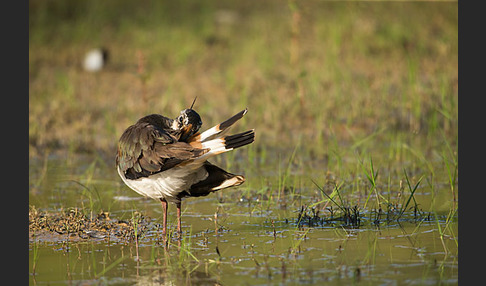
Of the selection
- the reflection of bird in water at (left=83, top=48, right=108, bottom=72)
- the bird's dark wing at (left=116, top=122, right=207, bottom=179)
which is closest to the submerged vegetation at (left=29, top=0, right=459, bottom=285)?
the reflection of bird in water at (left=83, top=48, right=108, bottom=72)

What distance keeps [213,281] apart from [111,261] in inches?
35.9

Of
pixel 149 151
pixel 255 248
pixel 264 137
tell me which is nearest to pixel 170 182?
pixel 149 151

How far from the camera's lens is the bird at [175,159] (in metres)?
5.45

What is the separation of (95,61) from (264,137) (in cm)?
438

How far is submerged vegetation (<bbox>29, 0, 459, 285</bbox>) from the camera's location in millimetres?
5152

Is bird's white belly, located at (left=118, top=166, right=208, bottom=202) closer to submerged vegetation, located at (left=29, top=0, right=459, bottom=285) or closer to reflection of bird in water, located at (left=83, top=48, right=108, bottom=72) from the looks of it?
submerged vegetation, located at (left=29, top=0, right=459, bottom=285)

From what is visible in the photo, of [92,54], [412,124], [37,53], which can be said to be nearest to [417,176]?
[412,124]

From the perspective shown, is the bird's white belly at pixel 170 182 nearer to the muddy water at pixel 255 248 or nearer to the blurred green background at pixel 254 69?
the muddy water at pixel 255 248

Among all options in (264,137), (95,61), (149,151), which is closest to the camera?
(149,151)

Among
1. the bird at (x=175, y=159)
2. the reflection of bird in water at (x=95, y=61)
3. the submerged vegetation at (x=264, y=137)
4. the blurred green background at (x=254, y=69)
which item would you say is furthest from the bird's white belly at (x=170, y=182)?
the reflection of bird in water at (x=95, y=61)

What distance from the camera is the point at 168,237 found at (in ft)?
18.8

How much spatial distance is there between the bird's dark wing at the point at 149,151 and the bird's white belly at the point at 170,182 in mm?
80

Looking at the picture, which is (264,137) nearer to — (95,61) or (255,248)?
(95,61)

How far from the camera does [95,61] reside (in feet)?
42.4
